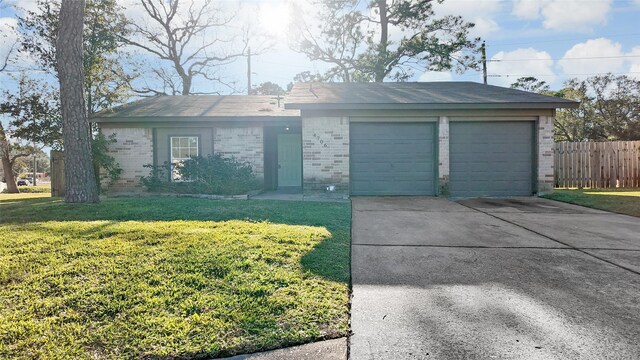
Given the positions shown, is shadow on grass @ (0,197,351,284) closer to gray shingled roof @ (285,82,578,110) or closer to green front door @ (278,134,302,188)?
gray shingled roof @ (285,82,578,110)

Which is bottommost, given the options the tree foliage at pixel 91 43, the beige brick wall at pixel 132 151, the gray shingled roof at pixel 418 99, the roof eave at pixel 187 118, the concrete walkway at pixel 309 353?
the concrete walkway at pixel 309 353

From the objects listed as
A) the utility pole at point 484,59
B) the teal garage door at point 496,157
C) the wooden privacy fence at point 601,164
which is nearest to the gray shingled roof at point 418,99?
the teal garage door at point 496,157

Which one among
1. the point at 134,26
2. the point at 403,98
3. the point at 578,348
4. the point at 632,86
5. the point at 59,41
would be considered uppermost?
the point at 134,26

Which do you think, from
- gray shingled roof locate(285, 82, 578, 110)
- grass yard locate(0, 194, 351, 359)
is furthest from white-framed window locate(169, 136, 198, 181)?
grass yard locate(0, 194, 351, 359)

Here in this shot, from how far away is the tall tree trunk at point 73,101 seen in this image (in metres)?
7.70

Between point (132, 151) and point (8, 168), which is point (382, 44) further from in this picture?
point (8, 168)

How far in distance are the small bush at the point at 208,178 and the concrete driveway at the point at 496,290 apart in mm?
5602

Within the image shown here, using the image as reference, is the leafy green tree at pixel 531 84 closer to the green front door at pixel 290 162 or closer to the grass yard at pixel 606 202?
the grass yard at pixel 606 202

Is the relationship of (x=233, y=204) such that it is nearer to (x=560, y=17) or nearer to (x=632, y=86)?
(x=560, y=17)

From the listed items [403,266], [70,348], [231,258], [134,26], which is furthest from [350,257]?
[134,26]

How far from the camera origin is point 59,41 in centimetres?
768

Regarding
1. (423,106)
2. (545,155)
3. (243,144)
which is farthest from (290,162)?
(545,155)

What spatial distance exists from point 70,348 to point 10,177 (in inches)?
1145

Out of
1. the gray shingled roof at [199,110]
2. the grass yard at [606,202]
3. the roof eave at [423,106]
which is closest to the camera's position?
the grass yard at [606,202]
